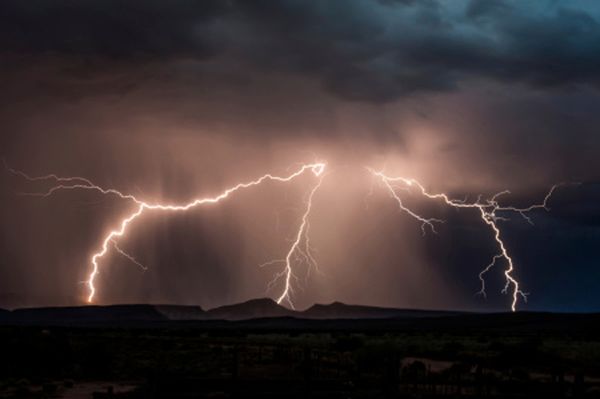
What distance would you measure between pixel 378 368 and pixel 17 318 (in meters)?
178

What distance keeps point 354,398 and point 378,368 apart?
15132 millimetres

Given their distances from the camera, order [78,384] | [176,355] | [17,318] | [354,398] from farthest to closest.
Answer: [17,318], [176,355], [78,384], [354,398]

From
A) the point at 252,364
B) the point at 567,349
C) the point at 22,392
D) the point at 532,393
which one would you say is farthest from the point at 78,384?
the point at 567,349

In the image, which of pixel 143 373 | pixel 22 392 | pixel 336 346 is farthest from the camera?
pixel 336 346

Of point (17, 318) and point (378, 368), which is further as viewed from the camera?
point (17, 318)

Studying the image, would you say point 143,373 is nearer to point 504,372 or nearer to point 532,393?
point 504,372

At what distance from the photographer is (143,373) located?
3362 centimetres

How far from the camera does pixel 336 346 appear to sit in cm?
4847

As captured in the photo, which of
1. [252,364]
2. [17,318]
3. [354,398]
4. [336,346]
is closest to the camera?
[354,398]

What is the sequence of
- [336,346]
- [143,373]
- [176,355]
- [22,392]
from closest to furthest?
[22,392] < [143,373] < [176,355] < [336,346]

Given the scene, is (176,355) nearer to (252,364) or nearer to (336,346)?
(252,364)

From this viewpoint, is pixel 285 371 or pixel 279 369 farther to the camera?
pixel 279 369

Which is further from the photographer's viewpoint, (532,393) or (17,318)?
(17,318)

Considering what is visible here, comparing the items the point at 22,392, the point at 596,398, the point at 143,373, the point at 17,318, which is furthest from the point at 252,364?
the point at 17,318
